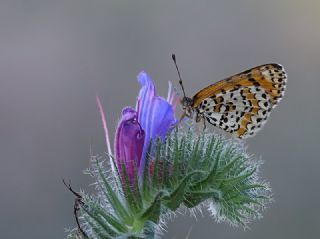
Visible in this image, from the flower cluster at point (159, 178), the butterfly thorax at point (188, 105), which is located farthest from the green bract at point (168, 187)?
the butterfly thorax at point (188, 105)

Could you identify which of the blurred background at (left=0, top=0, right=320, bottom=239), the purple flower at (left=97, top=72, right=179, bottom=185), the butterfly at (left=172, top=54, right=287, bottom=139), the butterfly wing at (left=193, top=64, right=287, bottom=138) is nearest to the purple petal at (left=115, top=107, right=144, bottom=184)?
the purple flower at (left=97, top=72, right=179, bottom=185)

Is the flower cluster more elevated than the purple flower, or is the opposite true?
the purple flower

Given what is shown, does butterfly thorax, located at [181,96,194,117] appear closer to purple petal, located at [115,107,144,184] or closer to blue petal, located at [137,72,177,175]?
blue petal, located at [137,72,177,175]

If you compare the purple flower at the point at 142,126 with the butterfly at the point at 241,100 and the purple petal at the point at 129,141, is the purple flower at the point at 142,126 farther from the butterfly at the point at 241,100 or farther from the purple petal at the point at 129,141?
the butterfly at the point at 241,100

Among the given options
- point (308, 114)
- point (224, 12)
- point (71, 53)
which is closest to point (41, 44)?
point (71, 53)

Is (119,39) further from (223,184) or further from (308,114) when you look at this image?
(223,184)
